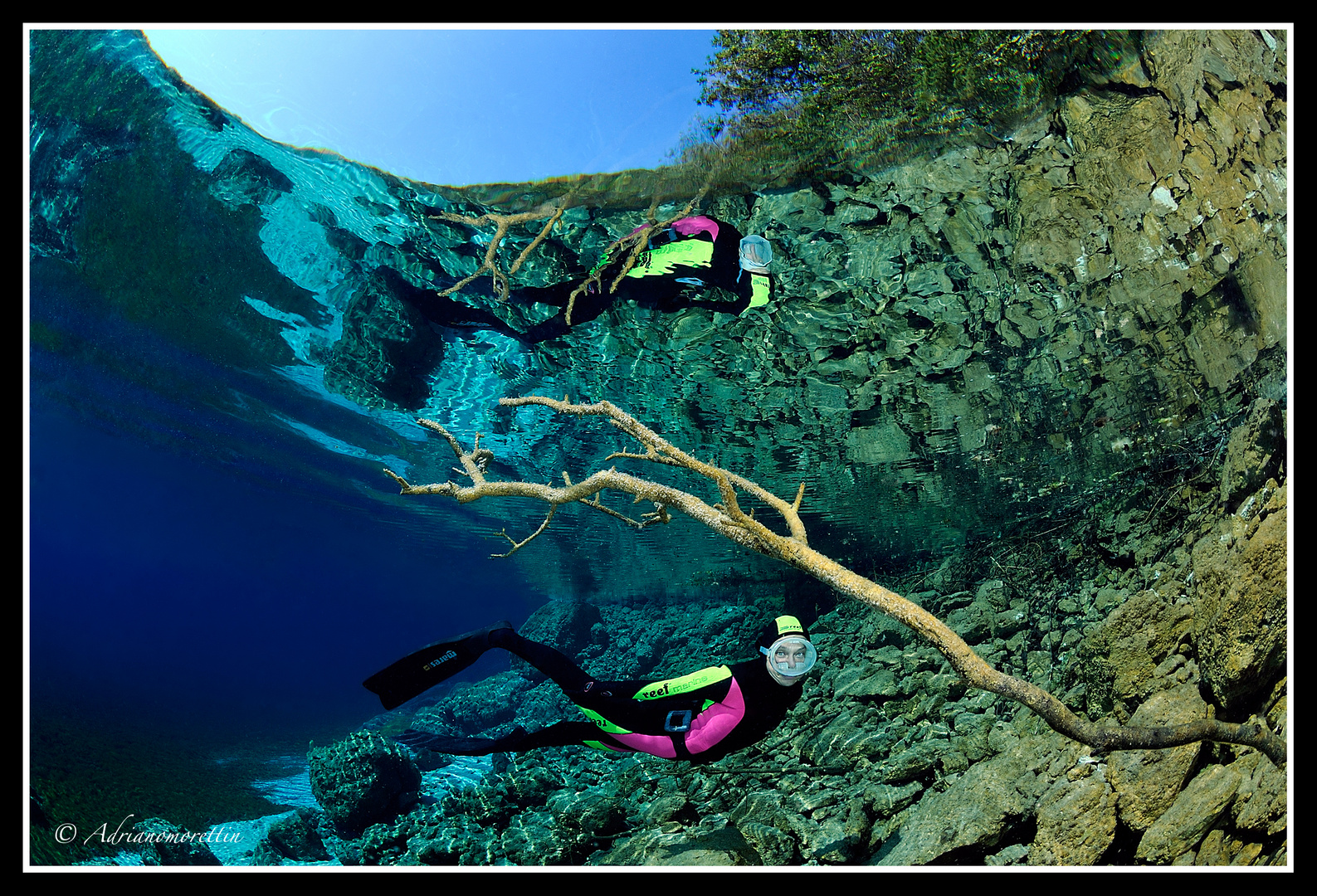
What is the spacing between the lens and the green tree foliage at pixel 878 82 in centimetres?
499

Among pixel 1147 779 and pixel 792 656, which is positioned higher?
pixel 792 656

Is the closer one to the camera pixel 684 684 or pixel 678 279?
pixel 684 684

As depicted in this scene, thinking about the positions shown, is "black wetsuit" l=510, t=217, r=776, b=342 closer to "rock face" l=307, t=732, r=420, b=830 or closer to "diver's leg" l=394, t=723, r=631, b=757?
"diver's leg" l=394, t=723, r=631, b=757

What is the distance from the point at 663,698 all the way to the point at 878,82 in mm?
6516

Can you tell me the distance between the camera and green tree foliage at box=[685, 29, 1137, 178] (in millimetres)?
4992

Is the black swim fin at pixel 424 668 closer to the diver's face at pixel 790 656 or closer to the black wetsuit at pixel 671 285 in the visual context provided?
the diver's face at pixel 790 656

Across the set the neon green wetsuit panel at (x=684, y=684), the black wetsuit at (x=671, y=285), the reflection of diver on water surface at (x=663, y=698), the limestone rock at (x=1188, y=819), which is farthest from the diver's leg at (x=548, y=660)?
the limestone rock at (x=1188, y=819)

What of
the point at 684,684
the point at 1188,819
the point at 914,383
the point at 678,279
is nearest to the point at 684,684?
the point at 684,684

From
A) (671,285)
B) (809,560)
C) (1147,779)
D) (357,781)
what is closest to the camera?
(809,560)

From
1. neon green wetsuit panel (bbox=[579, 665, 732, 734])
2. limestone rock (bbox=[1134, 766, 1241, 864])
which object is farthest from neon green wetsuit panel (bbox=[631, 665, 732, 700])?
limestone rock (bbox=[1134, 766, 1241, 864])

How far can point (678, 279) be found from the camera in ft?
21.6

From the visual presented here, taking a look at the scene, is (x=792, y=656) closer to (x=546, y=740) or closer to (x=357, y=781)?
(x=546, y=740)

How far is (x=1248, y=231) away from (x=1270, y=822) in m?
6.45
